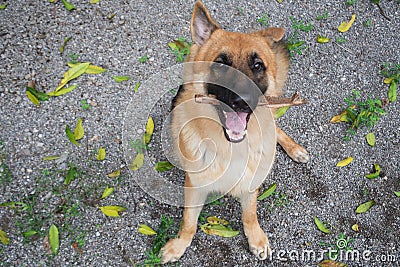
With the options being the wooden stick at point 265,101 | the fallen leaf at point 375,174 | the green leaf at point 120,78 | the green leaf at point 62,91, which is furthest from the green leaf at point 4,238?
the fallen leaf at point 375,174

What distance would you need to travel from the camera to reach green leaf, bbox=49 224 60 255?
3064 mm

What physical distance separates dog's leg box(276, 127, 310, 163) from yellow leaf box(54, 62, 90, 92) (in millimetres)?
1901

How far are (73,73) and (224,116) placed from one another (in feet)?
5.54

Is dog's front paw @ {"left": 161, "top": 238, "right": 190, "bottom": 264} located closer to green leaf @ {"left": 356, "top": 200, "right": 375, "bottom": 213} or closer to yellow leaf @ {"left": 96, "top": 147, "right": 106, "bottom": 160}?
yellow leaf @ {"left": 96, "top": 147, "right": 106, "bottom": 160}

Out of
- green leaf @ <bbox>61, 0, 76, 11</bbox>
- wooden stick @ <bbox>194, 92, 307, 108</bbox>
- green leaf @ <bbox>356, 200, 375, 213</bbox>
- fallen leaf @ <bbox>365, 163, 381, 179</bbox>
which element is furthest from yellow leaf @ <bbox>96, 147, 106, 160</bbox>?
fallen leaf @ <bbox>365, 163, 381, 179</bbox>

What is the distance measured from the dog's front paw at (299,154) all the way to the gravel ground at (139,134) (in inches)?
2.9

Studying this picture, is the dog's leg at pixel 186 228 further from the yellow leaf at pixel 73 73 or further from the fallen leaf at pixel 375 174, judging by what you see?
the fallen leaf at pixel 375 174

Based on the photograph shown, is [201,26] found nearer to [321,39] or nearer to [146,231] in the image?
[146,231]

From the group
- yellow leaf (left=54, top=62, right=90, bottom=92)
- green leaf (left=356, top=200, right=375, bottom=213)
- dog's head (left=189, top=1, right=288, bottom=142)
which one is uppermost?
dog's head (left=189, top=1, right=288, bottom=142)

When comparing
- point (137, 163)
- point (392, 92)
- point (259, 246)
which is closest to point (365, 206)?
point (259, 246)

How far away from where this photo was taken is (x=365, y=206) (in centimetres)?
356

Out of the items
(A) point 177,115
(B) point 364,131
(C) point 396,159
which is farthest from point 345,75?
(A) point 177,115

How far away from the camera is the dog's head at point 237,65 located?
260cm

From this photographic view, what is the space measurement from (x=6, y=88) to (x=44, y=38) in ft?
2.04
